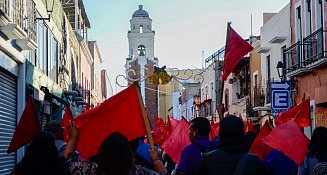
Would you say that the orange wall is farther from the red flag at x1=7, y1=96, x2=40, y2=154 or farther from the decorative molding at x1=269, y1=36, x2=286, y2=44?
the red flag at x1=7, y1=96, x2=40, y2=154

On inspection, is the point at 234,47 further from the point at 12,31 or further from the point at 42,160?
the point at 42,160

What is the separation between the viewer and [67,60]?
1021 inches

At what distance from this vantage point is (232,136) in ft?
18.0

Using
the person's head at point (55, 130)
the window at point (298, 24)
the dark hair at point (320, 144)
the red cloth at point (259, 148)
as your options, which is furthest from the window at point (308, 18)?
the person's head at point (55, 130)

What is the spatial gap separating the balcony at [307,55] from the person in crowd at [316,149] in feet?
36.9

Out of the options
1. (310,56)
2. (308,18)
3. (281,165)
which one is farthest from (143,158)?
(308,18)

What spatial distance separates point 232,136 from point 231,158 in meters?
0.18

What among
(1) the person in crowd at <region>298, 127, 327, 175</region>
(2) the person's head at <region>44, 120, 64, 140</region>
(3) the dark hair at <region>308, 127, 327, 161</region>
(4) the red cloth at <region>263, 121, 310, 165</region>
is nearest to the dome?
(2) the person's head at <region>44, 120, 64, 140</region>

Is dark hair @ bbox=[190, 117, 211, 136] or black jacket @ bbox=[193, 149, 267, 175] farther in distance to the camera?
dark hair @ bbox=[190, 117, 211, 136]

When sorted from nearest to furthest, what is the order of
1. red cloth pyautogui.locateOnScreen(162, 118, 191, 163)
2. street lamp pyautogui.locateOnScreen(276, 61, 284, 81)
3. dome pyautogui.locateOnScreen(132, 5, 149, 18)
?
1. red cloth pyautogui.locateOnScreen(162, 118, 191, 163)
2. street lamp pyautogui.locateOnScreen(276, 61, 284, 81)
3. dome pyautogui.locateOnScreen(132, 5, 149, 18)

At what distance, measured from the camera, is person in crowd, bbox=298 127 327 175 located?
24.4 feet

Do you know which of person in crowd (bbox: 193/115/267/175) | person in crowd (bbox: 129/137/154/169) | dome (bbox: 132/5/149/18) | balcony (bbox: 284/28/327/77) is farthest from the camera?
dome (bbox: 132/5/149/18)

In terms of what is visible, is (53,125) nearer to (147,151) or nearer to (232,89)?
(147,151)

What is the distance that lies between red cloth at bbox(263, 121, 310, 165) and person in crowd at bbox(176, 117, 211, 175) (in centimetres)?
70
